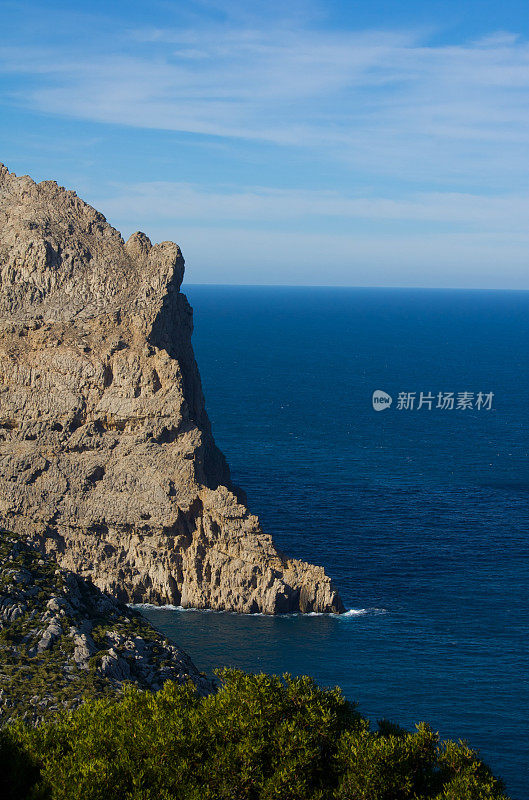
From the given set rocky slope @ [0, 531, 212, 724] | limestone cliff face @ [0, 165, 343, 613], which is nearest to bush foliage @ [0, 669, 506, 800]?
rocky slope @ [0, 531, 212, 724]

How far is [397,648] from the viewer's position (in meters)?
73.8

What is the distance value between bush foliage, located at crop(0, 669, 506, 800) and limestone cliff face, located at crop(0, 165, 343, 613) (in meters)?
43.0

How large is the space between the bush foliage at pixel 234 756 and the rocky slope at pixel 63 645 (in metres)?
8.65

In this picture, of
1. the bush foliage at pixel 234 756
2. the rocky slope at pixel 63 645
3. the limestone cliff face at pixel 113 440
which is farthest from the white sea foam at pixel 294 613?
the bush foliage at pixel 234 756

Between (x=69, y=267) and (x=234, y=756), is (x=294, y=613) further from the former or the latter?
(x=234, y=756)

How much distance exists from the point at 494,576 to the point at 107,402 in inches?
1587

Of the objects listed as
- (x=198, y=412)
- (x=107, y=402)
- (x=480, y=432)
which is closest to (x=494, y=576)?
(x=198, y=412)

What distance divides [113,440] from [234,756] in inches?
2076

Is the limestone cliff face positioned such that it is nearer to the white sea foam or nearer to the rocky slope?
the white sea foam

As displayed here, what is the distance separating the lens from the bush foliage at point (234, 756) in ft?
109

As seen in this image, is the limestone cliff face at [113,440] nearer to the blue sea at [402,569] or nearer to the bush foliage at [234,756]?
the blue sea at [402,569]

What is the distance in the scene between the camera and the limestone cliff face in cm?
8150

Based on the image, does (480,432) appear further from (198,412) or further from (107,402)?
(107,402)

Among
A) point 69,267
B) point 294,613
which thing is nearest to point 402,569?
point 294,613
